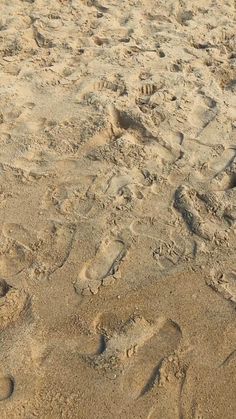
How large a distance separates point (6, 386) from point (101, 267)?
2.73 ft

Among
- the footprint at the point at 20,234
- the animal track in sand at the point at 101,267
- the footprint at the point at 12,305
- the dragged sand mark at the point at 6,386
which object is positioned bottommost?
the dragged sand mark at the point at 6,386

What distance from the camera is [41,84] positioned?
391cm

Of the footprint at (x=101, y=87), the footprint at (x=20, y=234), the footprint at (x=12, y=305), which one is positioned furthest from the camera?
the footprint at (x=101, y=87)

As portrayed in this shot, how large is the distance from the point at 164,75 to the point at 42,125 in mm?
1244

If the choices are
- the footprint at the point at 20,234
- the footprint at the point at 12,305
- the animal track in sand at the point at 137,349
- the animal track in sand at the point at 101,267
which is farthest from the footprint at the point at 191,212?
the footprint at the point at 12,305

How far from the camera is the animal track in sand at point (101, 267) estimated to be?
2523mm

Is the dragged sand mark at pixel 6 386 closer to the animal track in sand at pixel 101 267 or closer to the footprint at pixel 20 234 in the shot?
the animal track in sand at pixel 101 267

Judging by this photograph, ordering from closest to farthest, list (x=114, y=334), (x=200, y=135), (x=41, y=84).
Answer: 1. (x=114, y=334)
2. (x=200, y=135)
3. (x=41, y=84)

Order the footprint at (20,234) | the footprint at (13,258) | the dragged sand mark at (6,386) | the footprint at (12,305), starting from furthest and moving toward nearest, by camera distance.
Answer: the footprint at (20,234) → the footprint at (13,258) → the footprint at (12,305) → the dragged sand mark at (6,386)

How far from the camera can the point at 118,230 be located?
274 cm

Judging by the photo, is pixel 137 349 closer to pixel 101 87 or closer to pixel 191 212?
pixel 191 212

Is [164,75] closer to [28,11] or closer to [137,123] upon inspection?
[137,123]

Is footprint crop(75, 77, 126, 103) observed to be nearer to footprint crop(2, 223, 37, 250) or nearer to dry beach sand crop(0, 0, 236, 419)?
dry beach sand crop(0, 0, 236, 419)

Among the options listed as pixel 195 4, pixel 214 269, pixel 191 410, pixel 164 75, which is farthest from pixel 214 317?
pixel 195 4
